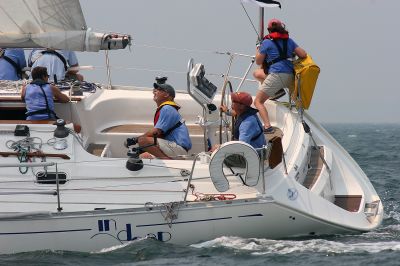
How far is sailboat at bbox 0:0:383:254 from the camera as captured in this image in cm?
913

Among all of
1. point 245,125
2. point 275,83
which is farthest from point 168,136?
point 275,83

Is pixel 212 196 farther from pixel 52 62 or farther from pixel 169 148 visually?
pixel 52 62

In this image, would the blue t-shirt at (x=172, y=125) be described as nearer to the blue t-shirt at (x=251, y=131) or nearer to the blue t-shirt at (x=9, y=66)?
the blue t-shirt at (x=251, y=131)

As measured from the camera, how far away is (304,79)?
11.1m

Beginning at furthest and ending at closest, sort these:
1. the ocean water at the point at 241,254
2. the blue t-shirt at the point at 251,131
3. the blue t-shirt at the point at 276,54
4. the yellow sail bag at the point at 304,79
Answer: the blue t-shirt at the point at 276,54 → the yellow sail bag at the point at 304,79 → the blue t-shirt at the point at 251,131 → the ocean water at the point at 241,254

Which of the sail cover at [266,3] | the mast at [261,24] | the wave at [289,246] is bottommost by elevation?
the wave at [289,246]

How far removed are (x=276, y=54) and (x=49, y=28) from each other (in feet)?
8.72

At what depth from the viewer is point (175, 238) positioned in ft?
30.3

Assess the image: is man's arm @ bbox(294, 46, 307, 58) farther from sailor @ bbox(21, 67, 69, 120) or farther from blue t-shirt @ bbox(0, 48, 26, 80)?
blue t-shirt @ bbox(0, 48, 26, 80)

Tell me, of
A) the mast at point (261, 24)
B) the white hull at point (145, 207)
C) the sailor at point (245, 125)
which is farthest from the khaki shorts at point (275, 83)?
the sailor at point (245, 125)

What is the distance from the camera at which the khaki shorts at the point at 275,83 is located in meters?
11.4

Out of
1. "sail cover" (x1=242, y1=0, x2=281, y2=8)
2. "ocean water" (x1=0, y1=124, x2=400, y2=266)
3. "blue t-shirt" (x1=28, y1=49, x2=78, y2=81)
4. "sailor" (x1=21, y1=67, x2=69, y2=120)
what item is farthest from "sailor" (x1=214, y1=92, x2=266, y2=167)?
"blue t-shirt" (x1=28, y1=49, x2=78, y2=81)

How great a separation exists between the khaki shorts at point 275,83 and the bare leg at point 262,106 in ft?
0.18

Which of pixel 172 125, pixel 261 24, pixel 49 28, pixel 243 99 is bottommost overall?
pixel 172 125
